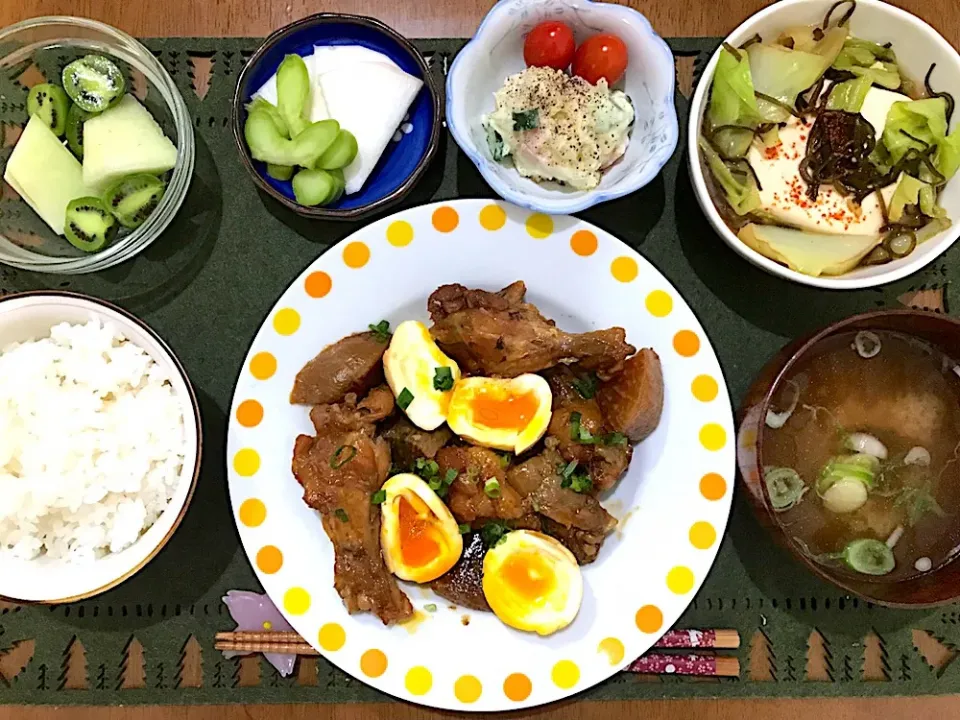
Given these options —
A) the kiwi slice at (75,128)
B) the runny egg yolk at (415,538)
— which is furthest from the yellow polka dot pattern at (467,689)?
the kiwi slice at (75,128)

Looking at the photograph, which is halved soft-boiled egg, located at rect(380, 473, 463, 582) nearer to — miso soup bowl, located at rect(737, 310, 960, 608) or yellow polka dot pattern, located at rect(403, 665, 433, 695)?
yellow polka dot pattern, located at rect(403, 665, 433, 695)

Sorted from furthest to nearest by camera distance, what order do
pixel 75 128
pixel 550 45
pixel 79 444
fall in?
1. pixel 75 128
2. pixel 550 45
3. pixel 79 444

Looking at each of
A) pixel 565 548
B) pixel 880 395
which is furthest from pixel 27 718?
pixel 880 395

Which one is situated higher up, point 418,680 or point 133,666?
point 418,680

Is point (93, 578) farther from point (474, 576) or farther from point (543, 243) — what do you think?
point (543, 243)

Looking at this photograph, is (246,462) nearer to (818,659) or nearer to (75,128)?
(75,128)

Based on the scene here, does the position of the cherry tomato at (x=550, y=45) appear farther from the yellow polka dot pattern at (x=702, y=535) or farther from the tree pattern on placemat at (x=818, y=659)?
the tree pattern on placemat at (x=818, y=659)

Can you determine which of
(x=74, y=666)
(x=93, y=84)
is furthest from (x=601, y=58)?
(x=74, y=666)
